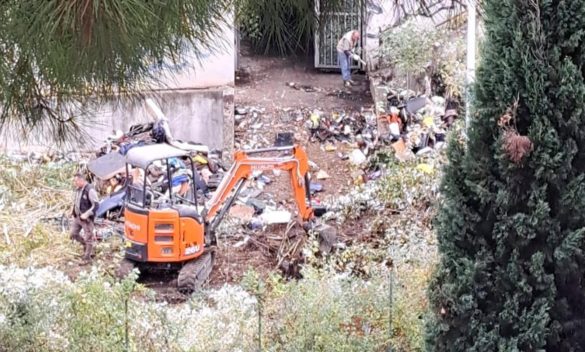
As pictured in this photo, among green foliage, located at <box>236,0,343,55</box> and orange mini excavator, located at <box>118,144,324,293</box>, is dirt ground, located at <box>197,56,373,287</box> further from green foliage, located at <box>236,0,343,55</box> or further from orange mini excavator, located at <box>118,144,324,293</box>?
green foliage, located at <box>236,0,343,55</box>

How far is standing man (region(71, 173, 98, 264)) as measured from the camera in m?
7.84

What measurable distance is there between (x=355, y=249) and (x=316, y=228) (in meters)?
0.85

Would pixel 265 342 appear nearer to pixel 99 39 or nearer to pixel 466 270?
pixel 466 270

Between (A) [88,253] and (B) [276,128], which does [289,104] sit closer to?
(B) [276,128]

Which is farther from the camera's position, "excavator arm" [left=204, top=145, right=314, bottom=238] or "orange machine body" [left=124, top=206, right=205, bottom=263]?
"excavator arm" [left=204, top=145, right=314, bottom=238]

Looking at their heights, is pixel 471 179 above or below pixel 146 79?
below

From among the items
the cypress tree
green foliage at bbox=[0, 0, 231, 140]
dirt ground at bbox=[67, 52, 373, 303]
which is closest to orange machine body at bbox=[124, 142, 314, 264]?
dirt ground at bbox=[67, 52, 373, 303]

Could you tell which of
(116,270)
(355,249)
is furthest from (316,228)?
(116,270)

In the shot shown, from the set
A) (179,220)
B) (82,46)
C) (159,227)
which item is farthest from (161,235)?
(82,46)

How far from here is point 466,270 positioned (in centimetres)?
332

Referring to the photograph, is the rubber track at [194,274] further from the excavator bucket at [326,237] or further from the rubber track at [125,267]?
the excavator bucket at [326,237]

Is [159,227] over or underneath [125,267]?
over

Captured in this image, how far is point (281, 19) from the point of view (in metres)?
2.88

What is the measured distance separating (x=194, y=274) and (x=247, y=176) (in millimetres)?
1185
